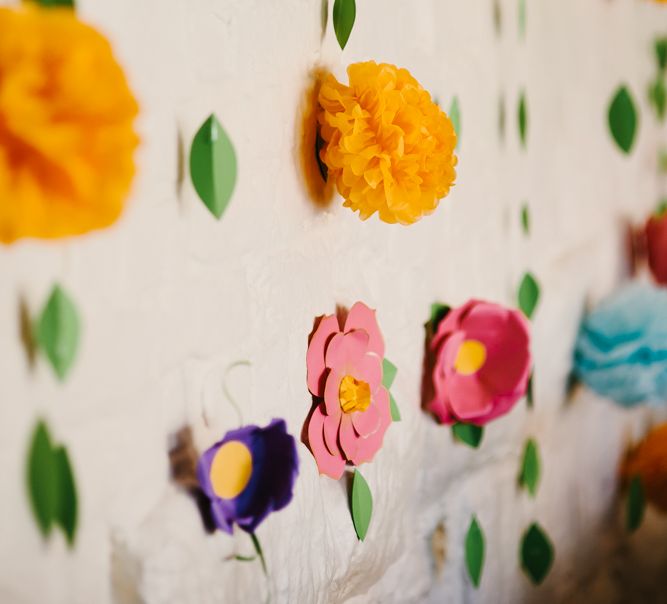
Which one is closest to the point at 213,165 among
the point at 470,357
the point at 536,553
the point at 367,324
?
the point at 367,324

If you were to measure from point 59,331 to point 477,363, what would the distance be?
0.62 m

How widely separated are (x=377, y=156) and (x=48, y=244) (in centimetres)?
32

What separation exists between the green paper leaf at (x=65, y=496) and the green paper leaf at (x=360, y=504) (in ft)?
1.18

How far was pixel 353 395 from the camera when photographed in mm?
832

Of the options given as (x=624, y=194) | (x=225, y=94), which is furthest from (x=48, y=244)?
(x=624, y=194)

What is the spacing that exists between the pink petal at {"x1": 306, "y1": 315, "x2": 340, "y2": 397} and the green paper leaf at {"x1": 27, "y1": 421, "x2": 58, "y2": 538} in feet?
0.96

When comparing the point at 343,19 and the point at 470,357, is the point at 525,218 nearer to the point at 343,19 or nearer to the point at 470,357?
the point at 470,357

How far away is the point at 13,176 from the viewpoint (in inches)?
19.7

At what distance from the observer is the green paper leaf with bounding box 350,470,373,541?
88 centimetres

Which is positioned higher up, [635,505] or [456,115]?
[456,115]

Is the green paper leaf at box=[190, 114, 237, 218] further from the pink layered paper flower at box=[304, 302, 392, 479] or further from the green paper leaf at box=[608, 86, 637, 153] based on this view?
the green paper leaf at box=[608, 86, 637, 153]

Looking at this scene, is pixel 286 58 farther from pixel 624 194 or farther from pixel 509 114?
pixel 624 194

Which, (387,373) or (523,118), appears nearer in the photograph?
(387,373)

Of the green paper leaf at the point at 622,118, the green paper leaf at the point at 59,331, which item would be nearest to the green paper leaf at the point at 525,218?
the green paper leaf at the point at 622,118
